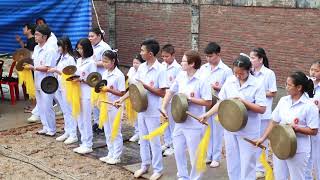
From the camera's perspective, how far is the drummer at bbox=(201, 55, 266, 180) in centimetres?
532

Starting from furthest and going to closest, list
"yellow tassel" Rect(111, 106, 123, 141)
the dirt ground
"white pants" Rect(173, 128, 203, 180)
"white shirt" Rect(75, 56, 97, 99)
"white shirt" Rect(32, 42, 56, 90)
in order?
"white shirt" Rect(32, 42, 56, 90) < "white shirt" Rect(75, 56, 97, 99) < "yellow tassel" Rect(111, 106, 123, 141) < the dirt ground < "white pants" Rect(173, 128, 203, 180)

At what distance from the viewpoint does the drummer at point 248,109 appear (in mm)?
5320

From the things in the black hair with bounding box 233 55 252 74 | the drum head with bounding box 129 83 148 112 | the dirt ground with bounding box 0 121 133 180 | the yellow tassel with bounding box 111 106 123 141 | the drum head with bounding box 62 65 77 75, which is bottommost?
the dirt ground with bounding box 0 121 133 180

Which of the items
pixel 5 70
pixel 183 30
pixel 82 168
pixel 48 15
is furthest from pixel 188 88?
pixel 5 70

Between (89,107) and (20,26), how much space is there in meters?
3.73

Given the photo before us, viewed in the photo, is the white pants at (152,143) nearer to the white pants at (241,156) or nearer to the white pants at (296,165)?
the white pants at (241,156)

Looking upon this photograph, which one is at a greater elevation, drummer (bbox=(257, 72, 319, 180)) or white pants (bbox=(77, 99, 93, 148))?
drummer (bbox=(257, 72, 319, 180))

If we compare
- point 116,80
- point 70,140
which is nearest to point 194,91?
point 116,80

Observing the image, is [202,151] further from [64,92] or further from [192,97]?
[64,92]

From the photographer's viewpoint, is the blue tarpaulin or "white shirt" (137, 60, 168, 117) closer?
"white shirt" (137, 60, 168, 117)

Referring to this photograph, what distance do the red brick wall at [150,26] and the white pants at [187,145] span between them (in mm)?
8252

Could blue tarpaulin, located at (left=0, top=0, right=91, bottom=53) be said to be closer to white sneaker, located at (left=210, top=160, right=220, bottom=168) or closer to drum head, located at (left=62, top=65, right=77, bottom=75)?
drum head, located at (left=62, top=65, right=77, bottom=75)

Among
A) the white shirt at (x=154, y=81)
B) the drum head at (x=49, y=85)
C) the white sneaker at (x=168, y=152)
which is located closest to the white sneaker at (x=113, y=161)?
the white sneaker at (x=168, y=152)

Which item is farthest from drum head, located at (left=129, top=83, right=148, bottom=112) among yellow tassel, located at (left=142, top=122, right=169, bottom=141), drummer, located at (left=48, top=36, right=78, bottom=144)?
drummer, located at (left=48, top=36, right=78, bottom=144)
